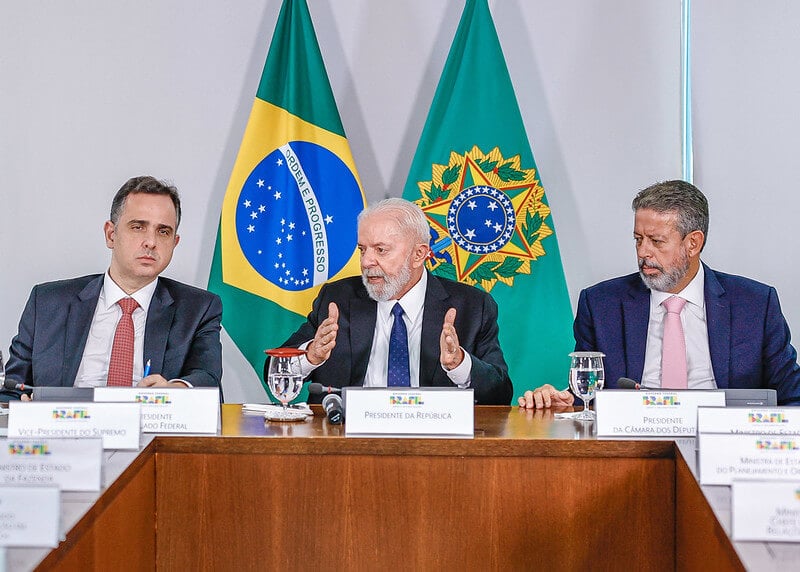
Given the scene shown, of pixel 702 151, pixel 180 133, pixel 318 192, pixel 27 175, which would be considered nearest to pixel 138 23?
pixel 180 133

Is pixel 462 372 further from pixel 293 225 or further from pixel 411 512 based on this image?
pixel 293 225

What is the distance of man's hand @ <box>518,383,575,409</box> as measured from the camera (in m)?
2.66

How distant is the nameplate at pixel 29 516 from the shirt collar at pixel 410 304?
1.87 m

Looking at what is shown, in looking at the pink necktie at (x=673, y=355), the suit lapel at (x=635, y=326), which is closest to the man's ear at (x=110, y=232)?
the suit lapel at (x=635, y=326)

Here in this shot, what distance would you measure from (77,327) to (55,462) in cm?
147

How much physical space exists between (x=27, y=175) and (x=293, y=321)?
1.37m

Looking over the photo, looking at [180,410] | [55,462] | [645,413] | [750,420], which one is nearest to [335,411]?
[180,410]

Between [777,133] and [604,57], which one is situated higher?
[604,57]

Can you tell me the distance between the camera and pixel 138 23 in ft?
13.9

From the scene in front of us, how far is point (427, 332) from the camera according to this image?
3066 millimetres

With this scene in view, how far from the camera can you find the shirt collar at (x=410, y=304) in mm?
3150

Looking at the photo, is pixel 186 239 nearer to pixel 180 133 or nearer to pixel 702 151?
pixel 180 133

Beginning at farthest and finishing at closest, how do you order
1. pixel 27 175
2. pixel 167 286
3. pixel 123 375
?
1. pixel 27 175
2. pixel 167 286
3. pixel 123 375

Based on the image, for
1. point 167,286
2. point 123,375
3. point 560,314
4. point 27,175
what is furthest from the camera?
point 27,175
